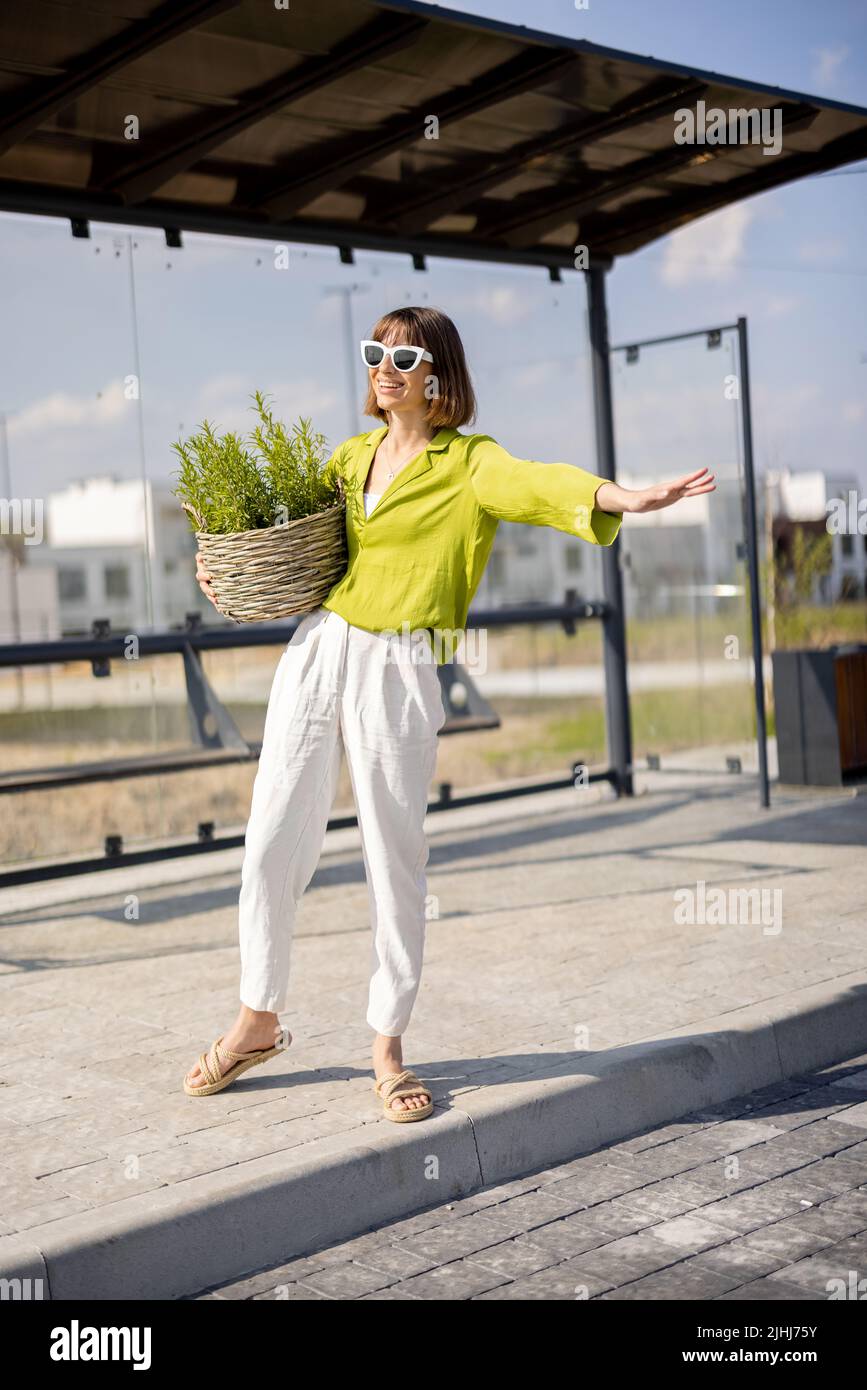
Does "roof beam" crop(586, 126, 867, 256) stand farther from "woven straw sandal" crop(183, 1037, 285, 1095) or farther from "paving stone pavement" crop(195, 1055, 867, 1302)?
"woven straw sandal" crop(183, 1037, 285, 1095)

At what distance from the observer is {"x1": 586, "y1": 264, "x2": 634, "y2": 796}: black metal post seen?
8366mm

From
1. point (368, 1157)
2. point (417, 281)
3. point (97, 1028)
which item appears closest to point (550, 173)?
point (417, 281)

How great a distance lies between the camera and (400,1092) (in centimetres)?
370

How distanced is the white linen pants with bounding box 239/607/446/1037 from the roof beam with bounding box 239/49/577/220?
10.0 ft

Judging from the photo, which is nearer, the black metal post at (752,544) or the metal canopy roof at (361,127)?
the metal canopy roof at (361,127)

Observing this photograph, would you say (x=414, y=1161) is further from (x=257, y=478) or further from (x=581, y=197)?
(x=581, y=197)

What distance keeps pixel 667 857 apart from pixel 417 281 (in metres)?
3.43

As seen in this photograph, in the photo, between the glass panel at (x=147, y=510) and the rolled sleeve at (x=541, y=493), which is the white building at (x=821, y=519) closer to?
the glass panel at (x=147, y=510)

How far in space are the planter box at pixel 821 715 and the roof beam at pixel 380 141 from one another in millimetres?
4077

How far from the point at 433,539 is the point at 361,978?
6.43 feet

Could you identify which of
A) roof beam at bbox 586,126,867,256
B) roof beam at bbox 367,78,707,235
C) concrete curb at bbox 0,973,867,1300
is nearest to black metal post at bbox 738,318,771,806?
roof beam at bbox 586,126,867,256

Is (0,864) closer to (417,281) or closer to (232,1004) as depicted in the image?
(232,1004)

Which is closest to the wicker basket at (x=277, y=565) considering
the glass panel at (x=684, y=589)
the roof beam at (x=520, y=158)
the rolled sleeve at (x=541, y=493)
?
the rolled sleeve at (x=541, y=493)

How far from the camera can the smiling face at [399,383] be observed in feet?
12.1
